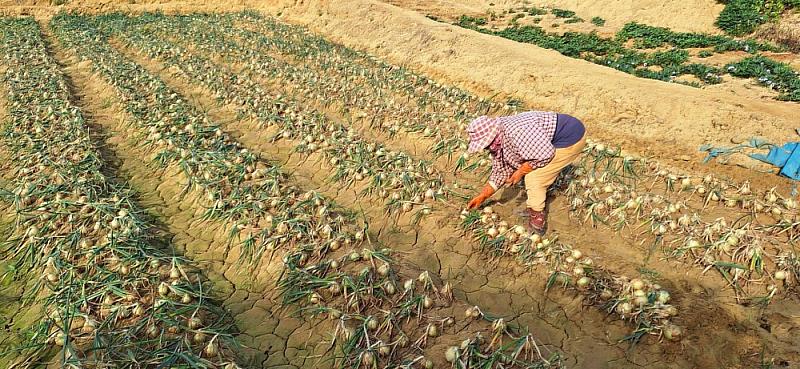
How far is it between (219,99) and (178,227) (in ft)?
11.4

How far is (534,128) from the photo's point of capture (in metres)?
3.46

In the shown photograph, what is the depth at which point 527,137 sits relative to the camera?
343 centimetres

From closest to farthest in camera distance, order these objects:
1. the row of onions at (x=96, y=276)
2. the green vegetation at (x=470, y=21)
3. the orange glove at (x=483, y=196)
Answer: the row of onions at (x=96, y=276) < the orange glove at (x=483, y=196) < the green vegetation at (x=470, y=21)

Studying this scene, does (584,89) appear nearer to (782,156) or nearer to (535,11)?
(782,156)

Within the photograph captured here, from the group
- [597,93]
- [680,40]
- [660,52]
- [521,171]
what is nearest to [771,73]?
[660,52]

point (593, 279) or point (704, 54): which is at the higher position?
point (593, 279)

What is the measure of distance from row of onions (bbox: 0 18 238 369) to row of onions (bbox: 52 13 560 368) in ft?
1.97

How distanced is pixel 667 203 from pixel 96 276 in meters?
4.97

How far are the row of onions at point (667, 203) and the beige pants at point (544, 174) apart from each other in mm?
666

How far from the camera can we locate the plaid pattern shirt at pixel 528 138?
135 inches

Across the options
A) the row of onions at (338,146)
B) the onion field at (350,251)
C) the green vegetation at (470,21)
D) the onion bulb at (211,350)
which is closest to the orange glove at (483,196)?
the onion field at (350,251)

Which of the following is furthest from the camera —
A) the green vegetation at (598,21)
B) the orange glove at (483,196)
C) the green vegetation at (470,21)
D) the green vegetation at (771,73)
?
the green vegetation at (470,21)

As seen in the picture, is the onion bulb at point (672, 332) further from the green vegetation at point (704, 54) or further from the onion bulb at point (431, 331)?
the green vegetation at point (704, 54)

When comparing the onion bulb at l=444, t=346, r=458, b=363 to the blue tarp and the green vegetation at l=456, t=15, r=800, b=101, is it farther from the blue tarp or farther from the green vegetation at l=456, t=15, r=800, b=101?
the green vegetation at l=456, t=15, r=800, b=101
